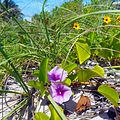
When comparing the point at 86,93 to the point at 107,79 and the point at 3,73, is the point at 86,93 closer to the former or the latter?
the point at 107,79

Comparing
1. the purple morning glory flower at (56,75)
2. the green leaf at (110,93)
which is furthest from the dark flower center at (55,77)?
the green leaf at (110,93)

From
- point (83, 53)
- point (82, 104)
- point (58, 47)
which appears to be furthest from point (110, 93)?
point (58, 47)

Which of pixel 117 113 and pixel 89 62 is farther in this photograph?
pixel 89 62

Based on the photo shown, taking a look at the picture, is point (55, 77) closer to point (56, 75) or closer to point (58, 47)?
point (56, 75)

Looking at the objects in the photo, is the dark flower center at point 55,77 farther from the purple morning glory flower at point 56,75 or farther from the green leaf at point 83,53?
the green leaf at point 83,53

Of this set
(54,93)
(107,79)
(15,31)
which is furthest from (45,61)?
(15,31)
